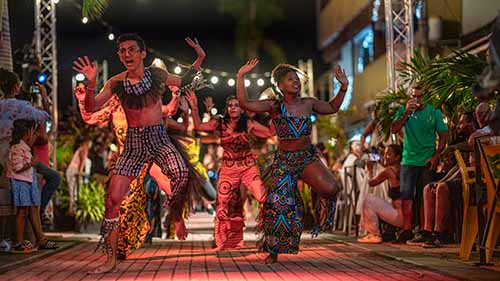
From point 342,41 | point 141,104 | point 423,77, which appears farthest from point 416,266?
point 342,41

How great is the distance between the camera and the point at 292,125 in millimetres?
8664

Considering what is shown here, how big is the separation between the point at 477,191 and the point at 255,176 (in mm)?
3585

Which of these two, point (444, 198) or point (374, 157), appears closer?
point (444, 198)

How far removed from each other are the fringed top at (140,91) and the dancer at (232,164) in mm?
2541

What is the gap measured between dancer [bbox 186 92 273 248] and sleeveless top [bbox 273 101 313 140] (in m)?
2.18

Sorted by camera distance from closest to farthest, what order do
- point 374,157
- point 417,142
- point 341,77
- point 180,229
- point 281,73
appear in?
1. point 341,77
2. point 281,73
3. point 180,229
4. point 417,142
5. point 374,157

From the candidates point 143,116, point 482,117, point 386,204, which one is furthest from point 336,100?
point 386,204

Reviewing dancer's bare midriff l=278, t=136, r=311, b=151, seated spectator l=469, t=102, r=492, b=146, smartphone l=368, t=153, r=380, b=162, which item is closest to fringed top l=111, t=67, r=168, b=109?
dancer's bare midriff l=278, t=136, r=311, b=151

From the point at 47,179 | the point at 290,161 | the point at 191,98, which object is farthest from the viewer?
the point at 47,179

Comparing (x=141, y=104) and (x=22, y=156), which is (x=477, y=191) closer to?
(x=141, y=104)

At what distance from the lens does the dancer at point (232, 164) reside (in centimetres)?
1094

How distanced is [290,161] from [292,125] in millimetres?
344

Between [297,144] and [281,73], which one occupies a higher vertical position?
[281,73]

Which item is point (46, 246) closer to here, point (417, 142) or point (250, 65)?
point (417, 142)
